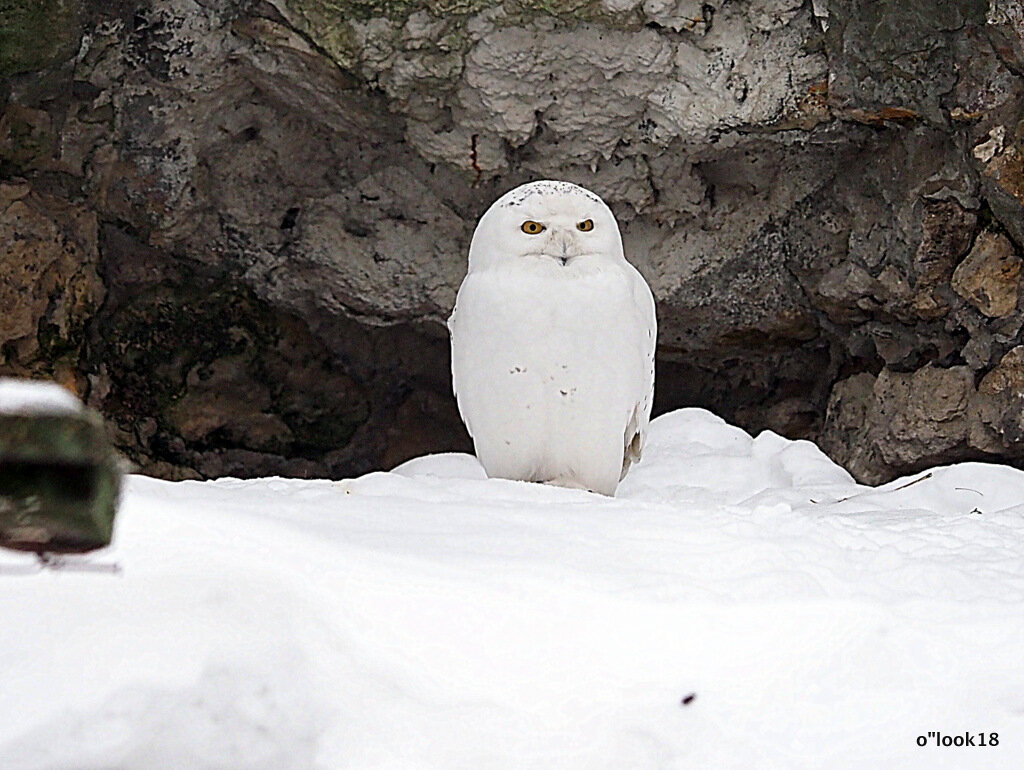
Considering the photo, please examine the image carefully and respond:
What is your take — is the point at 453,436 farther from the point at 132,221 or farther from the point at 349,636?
the point at 349,636

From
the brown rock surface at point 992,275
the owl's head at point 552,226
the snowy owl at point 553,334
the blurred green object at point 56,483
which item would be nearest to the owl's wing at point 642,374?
the snowy owl at point 553,334

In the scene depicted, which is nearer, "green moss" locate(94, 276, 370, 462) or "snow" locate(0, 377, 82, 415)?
"snow" locate(0, 377, 82, 415)

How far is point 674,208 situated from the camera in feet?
15.3

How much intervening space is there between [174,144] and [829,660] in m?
3.81

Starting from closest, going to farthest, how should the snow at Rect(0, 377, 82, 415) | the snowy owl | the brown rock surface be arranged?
the snow at Rect(0, 377, 82, 415) → the snowy owl → the brown rock surface

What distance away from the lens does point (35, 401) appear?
3.25ft

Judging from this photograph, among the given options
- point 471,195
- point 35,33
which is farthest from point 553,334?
point 35,33

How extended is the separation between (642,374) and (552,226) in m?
0.53

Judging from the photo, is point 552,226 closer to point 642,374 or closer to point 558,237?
point 558,237

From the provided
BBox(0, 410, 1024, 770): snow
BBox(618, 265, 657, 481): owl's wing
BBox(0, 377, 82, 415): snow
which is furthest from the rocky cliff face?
BBox(0, 377, 82, 415): snow

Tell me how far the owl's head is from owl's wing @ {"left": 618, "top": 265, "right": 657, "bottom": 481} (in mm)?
224

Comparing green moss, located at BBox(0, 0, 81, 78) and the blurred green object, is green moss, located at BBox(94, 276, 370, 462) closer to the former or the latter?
green moss, located at BBox(0, 0, 81, 78)

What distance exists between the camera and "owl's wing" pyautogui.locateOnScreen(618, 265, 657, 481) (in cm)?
319

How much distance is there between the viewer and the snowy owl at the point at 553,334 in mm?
2984
